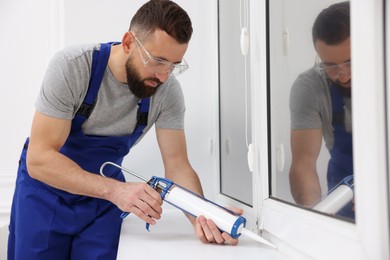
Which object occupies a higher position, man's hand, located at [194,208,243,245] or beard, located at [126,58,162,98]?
beard, located at [126,58,162,98]

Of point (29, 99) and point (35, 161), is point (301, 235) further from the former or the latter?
point (29, 99)

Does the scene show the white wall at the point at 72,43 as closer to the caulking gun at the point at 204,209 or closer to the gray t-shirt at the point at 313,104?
the caulking gun at the point at 204,209

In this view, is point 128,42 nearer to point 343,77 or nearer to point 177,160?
point 177,160

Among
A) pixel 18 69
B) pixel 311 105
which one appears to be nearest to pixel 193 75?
pixel 18 69

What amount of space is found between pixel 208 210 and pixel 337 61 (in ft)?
1.78

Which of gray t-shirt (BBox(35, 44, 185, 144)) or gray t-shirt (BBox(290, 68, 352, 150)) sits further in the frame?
gray t-shirt (BBox(35, 44, 185, 144))

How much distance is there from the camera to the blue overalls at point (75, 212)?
1440mm

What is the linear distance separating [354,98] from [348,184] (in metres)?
0.24

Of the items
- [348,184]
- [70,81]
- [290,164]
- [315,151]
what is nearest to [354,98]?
[348,184]

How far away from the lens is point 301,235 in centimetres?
98

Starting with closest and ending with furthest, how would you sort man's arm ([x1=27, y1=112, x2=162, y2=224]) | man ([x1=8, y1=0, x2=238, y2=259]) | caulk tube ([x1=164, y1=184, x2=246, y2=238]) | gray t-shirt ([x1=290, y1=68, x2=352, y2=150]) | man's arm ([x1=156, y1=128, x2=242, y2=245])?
gray t-shirt ([x1=290, y1=68, x2=352, y2=150])
caulk tube ([x1=164, y1=184, x2=246, y2=238])
man's arm ([x1=27, y1=112, x2=162, y2=224])
man ([x1=8, y1=0, x2=238, y2=259])
man's arm ([x1=156, y1=128, x2=242, y2=245])

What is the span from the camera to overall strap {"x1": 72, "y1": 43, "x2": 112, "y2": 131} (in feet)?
4.70

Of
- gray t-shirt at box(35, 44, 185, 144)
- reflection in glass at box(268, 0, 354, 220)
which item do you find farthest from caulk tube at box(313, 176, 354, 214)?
gray t-shirt at box(35, 44, 185, 144)

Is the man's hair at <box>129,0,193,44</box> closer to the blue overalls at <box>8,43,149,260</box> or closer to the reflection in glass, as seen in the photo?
the blue overalls at <box>8,43,149,260</box>
